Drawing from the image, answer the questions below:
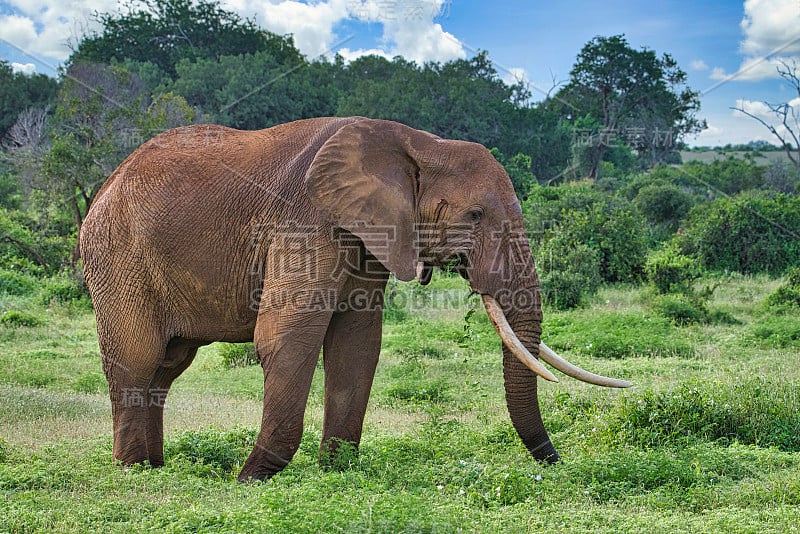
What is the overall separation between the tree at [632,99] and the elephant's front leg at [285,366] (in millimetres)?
39456

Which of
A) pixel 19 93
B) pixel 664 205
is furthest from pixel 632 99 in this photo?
pixel 19 93

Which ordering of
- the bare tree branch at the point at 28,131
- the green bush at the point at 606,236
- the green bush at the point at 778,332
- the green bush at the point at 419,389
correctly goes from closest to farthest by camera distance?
the green bush at the point at 419,389 → the green bush at the point at 778,332 → the green bush at the point at 606,236 → the bare tree branch at the point at 28,131

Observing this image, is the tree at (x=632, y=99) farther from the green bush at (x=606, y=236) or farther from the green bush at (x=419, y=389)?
the green bush at (x=419, y=389)

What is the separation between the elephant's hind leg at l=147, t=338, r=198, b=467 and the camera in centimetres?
682

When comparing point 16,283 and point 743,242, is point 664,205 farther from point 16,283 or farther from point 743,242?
point 16,283

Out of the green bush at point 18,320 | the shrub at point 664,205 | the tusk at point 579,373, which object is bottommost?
the green bush at point 18,320

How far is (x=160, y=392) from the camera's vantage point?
696cm

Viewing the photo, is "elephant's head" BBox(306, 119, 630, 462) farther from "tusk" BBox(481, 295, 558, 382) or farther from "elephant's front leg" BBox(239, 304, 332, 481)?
"elephant's front leg" BBox(239, 304, 332, 481)

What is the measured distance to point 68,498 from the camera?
219 inches

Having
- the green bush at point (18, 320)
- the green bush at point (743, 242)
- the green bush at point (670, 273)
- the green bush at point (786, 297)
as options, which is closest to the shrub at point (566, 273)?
the green bush at point (670, 273)

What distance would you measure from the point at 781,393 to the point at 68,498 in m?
5.77

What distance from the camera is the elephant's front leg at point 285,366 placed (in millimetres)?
5812

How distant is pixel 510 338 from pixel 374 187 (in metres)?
1.34

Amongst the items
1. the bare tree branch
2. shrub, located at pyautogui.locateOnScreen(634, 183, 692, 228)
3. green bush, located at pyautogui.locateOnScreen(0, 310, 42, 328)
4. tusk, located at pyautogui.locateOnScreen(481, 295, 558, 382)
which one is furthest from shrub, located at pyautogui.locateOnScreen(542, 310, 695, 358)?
the bare tree branch
